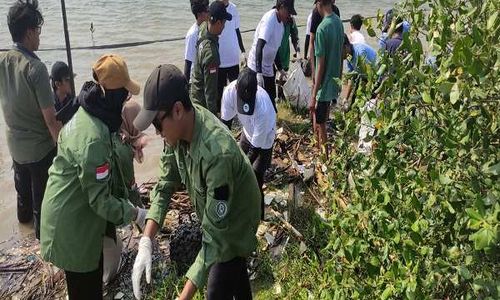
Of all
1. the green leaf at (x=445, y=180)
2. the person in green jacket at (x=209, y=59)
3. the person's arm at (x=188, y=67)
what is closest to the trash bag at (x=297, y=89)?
the person in green jacket at (x=209, y=59)

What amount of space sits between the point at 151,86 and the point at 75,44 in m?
9.75

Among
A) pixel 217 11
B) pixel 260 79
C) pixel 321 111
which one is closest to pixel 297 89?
pixel 260 79

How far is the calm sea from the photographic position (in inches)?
370

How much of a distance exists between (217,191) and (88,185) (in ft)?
2.51

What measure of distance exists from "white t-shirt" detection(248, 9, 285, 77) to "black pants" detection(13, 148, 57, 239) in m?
2.72

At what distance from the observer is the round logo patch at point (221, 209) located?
8.24 ft

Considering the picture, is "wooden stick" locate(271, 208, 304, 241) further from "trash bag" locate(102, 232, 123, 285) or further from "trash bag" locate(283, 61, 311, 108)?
"trash bag" locate(283, 61, 311, 108)

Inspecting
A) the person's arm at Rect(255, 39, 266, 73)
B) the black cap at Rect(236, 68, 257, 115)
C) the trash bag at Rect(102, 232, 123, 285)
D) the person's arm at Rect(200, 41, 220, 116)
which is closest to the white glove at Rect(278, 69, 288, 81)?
the person's arm at Rect(255, 39, 266, 73)

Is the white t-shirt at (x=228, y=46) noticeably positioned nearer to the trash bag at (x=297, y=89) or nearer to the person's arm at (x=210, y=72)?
the person's arm at (x=210, y=72)

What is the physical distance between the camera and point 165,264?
Answer: 398 cm

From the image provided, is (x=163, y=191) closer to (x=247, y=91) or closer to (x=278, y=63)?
(x=247, y=91)

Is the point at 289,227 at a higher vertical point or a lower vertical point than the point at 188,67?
lower

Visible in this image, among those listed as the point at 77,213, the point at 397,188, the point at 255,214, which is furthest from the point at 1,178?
the point at 397,188

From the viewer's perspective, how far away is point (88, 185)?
279cm
